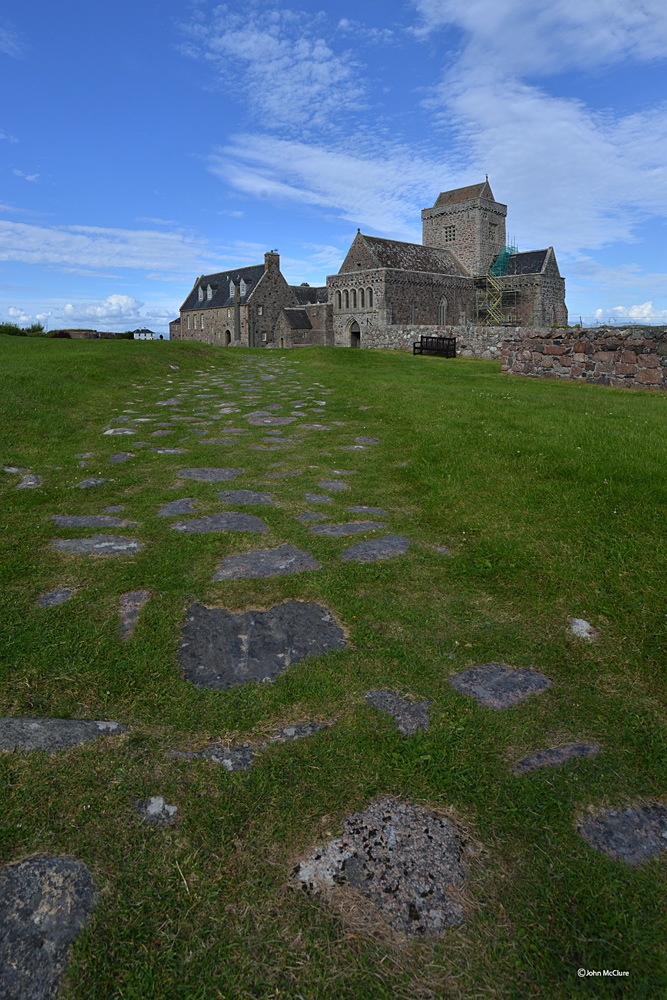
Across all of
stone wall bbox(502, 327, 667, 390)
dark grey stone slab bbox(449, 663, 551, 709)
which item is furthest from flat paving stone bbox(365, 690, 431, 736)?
stone wall bbox(502, 327, 667, 390)

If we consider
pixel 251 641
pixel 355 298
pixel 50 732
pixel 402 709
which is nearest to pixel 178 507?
pixel 251 641

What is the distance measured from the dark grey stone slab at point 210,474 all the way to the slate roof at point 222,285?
6050cm

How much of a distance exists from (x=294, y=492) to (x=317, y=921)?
534 cm

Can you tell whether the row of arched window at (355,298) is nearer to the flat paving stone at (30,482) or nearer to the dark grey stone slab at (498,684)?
the flat paving stone at (30,482)

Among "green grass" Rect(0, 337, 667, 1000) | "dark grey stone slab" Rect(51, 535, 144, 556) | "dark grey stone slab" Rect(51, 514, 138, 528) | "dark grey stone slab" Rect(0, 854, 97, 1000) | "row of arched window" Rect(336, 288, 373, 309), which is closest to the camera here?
"dark grey stone slab" Rect(0, 854, 97, 1000)

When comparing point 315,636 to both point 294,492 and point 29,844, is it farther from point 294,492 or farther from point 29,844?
point 294,492

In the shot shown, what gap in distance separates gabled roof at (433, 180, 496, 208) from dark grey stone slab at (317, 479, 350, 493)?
64.7 metres

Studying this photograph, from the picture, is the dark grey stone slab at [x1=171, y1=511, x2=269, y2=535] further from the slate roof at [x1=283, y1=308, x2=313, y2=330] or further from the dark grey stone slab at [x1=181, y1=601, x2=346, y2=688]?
the slate roof at [x1=283, y1=308, x2=313, y2=330]

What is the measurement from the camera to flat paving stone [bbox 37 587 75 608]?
167 inches

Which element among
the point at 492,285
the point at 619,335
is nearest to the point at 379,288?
the point at 492,285

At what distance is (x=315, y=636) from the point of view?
3957 mm

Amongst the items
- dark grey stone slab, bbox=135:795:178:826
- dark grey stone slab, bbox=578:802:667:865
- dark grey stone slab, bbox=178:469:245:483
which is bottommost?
dark grey stone slab, bbox=578:802:667:865

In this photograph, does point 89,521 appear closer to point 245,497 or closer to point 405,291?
point 245,497

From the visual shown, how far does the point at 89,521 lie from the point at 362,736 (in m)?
4.28
